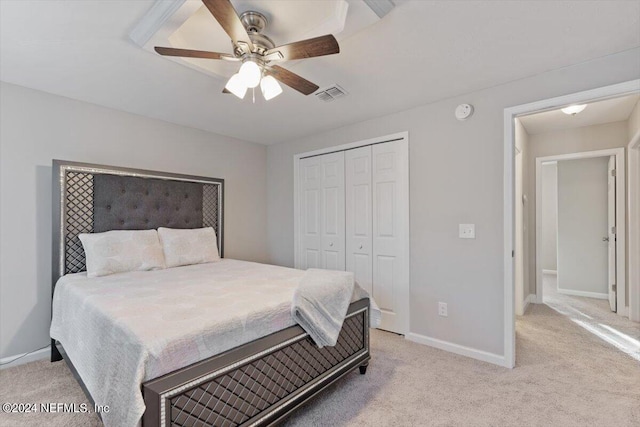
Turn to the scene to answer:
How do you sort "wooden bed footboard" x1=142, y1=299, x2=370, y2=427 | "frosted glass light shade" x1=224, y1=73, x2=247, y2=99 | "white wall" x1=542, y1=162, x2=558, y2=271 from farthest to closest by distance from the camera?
"white wall" x1=542, y1=162, x2=558, y2=271 < "frosted glass light shade" x1=224, y1=73, x2=247, y2=99 < "wooden bed footboard" x1=142, y1=299, x2=370, y2=427

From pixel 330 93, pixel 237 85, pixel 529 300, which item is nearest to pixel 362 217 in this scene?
pixel 330 93

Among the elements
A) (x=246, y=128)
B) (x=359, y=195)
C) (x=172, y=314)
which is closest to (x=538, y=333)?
(x=359, y=195)

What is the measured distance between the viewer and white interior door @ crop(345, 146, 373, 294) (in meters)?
3.30

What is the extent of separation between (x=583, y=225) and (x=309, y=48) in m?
5.18

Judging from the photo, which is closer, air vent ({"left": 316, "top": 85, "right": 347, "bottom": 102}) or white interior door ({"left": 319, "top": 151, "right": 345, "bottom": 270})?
air vent ({"left": 316, "top": 85, "right": 347, "bottom": 102})

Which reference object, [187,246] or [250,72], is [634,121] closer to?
[250,72]

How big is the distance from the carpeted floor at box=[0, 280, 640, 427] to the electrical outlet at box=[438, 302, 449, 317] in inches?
13.1

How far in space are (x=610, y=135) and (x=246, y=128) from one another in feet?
14.8

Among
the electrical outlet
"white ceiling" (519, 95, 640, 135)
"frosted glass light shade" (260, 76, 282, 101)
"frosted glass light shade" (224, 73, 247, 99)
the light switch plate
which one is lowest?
the electrical outlet

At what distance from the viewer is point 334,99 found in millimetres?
2746

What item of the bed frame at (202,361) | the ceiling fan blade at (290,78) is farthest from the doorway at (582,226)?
the ceiling fan blade at (290,78)

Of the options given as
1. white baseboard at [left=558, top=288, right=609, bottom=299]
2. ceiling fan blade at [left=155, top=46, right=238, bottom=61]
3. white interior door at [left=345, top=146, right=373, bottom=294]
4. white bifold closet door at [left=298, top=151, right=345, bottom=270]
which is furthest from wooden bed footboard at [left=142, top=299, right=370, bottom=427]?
white baseboard at [left=558, top=288, right=609, bottom=299]

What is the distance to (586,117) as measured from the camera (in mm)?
3557

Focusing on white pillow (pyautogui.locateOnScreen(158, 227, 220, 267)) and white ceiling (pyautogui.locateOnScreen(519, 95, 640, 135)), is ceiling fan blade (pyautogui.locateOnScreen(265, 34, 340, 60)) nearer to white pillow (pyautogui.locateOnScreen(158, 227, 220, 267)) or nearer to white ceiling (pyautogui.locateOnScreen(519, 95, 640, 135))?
white pillow (pyautogui.locateOnScreen(158, 227, 220, 267))
